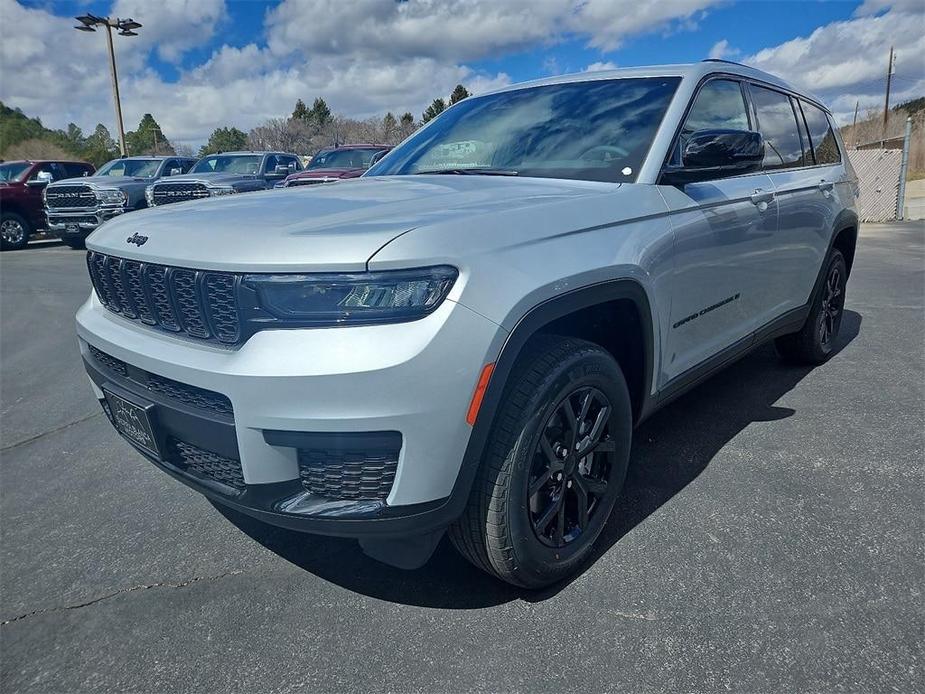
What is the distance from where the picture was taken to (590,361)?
221 cm

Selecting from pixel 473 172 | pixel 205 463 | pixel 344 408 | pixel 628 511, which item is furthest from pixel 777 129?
pixel 205 463

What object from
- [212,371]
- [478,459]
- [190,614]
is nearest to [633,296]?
[478,459]

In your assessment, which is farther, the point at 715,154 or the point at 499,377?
the point at 715,154

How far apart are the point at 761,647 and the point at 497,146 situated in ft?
7.53

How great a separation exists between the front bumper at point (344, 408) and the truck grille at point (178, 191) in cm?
1180

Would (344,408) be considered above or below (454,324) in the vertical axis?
below

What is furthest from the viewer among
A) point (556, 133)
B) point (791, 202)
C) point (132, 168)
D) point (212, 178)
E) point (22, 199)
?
point (132, 168)

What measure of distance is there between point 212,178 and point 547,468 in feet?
41.4

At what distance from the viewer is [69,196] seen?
1360 centimetres

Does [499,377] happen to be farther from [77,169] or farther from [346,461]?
[77,169]

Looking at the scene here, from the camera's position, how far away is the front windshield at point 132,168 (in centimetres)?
1530

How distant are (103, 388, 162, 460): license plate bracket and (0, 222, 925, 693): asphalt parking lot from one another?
0.56 meters

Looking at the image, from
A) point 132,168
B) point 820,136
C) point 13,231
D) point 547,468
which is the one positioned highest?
point 132,168

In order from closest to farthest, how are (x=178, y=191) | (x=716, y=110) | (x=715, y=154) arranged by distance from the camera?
1. (x=715, y=154)
2. (x=716, y=110)
3. (x=178, y=191)
